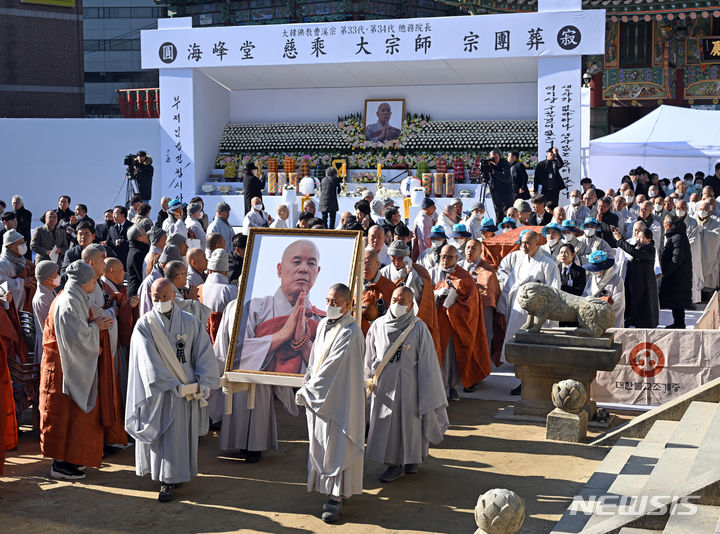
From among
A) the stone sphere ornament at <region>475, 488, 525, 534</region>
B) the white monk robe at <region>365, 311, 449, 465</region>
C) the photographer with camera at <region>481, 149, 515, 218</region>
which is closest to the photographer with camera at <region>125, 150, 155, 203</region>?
the photographer with camera at <region>481, 149, 515, 218</region>

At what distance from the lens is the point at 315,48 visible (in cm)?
2067

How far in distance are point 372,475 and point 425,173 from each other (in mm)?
14021

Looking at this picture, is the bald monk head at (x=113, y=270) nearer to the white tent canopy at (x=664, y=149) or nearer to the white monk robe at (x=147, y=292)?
the white monk robe at (x=147, y=292)

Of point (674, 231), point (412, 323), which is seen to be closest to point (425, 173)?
point (674, 231)

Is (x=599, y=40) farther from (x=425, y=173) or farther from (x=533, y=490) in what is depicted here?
(x=533, y=490)

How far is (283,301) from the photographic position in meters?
6.82

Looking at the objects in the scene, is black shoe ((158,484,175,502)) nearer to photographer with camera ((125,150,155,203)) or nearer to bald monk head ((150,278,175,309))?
bald monk head ((150,278,175,309))

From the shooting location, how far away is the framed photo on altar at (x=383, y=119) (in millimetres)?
22062

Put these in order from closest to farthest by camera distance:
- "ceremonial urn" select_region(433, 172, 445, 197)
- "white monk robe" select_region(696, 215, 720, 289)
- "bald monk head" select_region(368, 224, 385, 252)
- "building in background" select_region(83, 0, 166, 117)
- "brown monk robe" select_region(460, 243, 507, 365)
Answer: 1. "bald monk head" select_region(368, 224, 385, 252)
2. "brown monk robe" select_region(460, 243, 507, 365)
3. "white monk robe" select_region(696, 215, 720, 289)
4. "ceremonial urn" select_region(433, 172, 445, 197)
5. "building in background" select_region(83, 0, 166, 117)

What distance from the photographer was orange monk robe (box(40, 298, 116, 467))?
694cm

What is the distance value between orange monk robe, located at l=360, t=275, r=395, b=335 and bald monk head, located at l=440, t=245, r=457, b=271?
0.74m

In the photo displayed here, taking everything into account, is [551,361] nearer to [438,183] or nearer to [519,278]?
[519,278]

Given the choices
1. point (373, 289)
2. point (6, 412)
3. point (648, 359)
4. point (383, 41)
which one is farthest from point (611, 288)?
point (383, 41)

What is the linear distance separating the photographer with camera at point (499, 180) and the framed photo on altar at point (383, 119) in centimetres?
581
